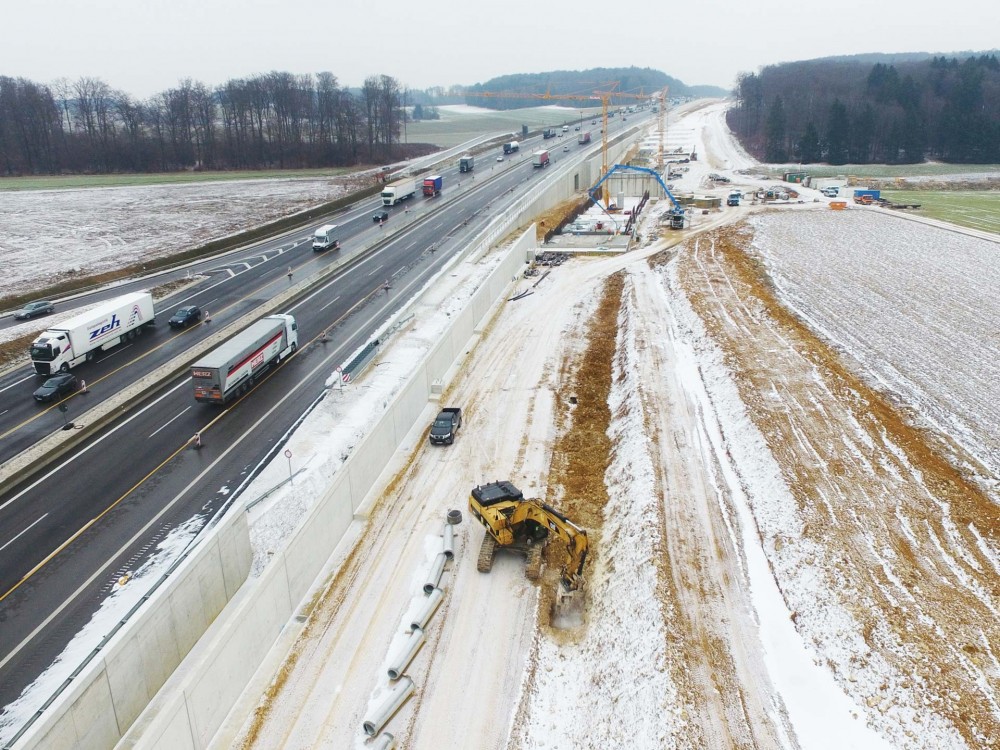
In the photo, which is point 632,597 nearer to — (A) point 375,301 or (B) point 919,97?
(A) point 375,301

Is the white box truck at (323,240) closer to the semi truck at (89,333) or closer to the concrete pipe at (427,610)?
the semi truck at (89,333)

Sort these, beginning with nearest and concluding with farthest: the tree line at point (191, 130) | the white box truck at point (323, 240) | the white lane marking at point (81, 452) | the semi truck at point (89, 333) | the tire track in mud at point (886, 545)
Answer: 1. the tire track in mud at point (886, 545)
2. the white lane marking at point (81, 452)
3. the semi truck at point (89, 333)
4. the white box truck at point (323, 240)
5. the tree line at point (191, 130)

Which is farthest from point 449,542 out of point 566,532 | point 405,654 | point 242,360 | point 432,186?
point 432,186

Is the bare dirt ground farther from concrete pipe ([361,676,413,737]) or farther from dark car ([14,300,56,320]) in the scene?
dark car ([14,300,56,320])

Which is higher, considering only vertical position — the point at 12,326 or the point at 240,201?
the point at 240,201

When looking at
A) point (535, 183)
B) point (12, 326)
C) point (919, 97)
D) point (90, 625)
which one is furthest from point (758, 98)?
point (90, 625)

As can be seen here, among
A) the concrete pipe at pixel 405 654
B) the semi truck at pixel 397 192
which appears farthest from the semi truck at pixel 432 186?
the concrete pipe at pixel 405 654
